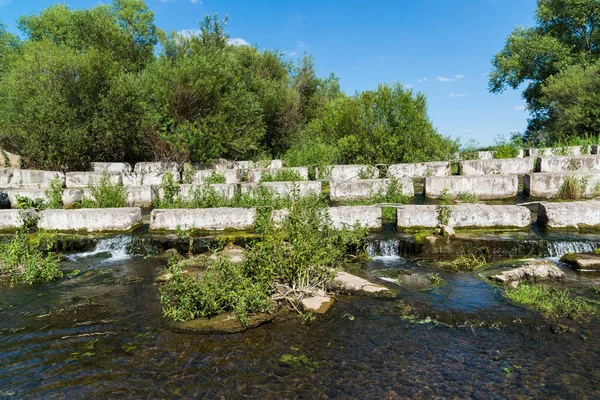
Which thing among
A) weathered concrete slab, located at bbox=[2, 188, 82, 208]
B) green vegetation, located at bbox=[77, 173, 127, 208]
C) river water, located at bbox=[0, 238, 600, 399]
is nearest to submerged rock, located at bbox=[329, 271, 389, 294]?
river water, located at bbox=[0, 238, 600, 399]

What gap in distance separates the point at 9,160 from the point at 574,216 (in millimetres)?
18527

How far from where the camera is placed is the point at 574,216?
29.1ft

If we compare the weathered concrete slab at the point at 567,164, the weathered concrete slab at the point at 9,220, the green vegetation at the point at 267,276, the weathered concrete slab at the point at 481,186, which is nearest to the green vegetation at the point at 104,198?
the weathered concrete slab at the point at 9,220

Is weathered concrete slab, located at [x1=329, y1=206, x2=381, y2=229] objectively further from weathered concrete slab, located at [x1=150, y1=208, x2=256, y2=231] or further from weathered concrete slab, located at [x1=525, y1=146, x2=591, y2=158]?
weathered concrete slab, located at [x1=525, y1=146, x2=591, y2=158]

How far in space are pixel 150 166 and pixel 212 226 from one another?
8697 mm

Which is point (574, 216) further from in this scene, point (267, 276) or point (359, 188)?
point (267, 276)

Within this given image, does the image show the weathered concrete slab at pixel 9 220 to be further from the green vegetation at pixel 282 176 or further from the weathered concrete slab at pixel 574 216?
the weathered concrete slab at pixel 574 216

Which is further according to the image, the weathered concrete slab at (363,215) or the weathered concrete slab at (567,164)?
the weathered concrete slab at (567,164)

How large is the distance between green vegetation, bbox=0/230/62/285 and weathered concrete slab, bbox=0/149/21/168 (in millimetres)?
10593

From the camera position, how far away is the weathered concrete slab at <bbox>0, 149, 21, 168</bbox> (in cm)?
1627

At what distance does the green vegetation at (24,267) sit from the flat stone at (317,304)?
436cm

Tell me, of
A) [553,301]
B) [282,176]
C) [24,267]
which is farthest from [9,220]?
[553,301]

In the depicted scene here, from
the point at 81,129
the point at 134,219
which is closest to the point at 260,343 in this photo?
the point at 134,219

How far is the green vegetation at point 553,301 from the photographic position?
5379 mm
